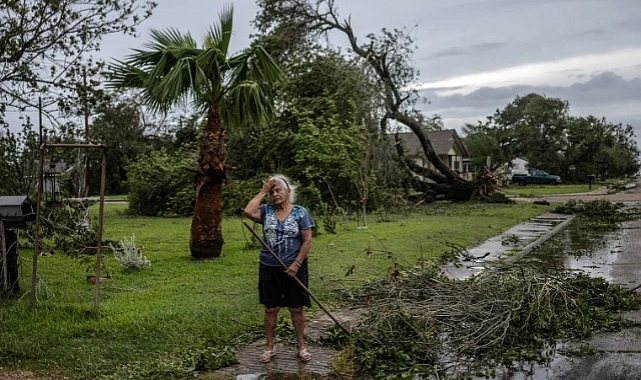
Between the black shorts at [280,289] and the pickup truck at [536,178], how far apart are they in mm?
58826

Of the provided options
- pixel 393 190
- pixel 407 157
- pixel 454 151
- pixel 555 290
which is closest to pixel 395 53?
pixel 407 157

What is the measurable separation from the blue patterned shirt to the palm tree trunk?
591 centimetres

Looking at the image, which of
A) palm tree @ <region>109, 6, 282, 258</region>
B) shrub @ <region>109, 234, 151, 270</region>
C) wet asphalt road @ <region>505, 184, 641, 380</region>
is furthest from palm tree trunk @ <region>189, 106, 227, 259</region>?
wet asphalt road @ <region>505, 184, 641, 380</region>

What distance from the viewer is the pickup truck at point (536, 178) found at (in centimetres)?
6184

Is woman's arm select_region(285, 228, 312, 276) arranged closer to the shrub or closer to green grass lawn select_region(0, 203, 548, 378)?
green grass lawn select_region(0, 203, 548, 378)

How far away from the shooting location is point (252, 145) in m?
24.9

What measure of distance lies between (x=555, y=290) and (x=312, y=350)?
3.08 metres

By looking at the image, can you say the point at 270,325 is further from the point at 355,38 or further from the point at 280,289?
the point at 355,38

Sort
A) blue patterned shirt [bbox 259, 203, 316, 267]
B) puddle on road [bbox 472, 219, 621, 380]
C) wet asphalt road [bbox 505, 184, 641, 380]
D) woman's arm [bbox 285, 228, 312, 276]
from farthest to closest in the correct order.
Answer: blue patterned shirt [bbox 259, 203, 316, 267] < woman's arm [bbox 285, 228, 312, 276] < puddle on road [bbox 472, 219, 621, 380] < wet asphalt road [bbox 505, 184, 641, 380]

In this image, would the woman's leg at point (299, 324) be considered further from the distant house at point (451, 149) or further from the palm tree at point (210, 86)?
the distant house at point (451, 149)

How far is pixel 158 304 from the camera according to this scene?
8406mm

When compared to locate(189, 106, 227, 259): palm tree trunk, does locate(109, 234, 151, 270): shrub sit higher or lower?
lower

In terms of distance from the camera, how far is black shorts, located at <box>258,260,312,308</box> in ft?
20.5

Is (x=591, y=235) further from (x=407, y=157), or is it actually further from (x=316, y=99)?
(x=407, y=157)
